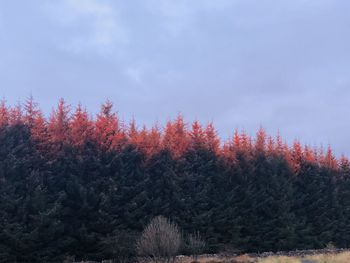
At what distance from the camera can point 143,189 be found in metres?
28.1

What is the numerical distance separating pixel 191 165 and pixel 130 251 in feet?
28.1

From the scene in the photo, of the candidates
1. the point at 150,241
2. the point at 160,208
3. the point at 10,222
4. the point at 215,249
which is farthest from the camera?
the point at 215,249

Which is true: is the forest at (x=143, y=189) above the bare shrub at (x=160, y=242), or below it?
above

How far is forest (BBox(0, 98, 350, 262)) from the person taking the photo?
2400cm

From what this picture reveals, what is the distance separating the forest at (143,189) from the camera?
78.7 feet

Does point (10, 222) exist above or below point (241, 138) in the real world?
below

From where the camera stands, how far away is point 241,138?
3491 cm

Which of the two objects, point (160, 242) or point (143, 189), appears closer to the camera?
point (160, 242)

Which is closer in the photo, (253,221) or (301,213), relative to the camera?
(253,221)

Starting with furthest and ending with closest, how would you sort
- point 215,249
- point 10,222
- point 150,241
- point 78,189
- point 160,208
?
point 215,249, point 160,208, point 78,189, point 10,222, point 150,241

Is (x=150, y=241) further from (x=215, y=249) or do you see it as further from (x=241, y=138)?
(x=241, y=138)

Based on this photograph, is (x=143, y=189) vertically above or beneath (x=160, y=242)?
above

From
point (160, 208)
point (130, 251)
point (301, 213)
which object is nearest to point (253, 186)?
point (301, 213)

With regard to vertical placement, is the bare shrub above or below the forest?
below
